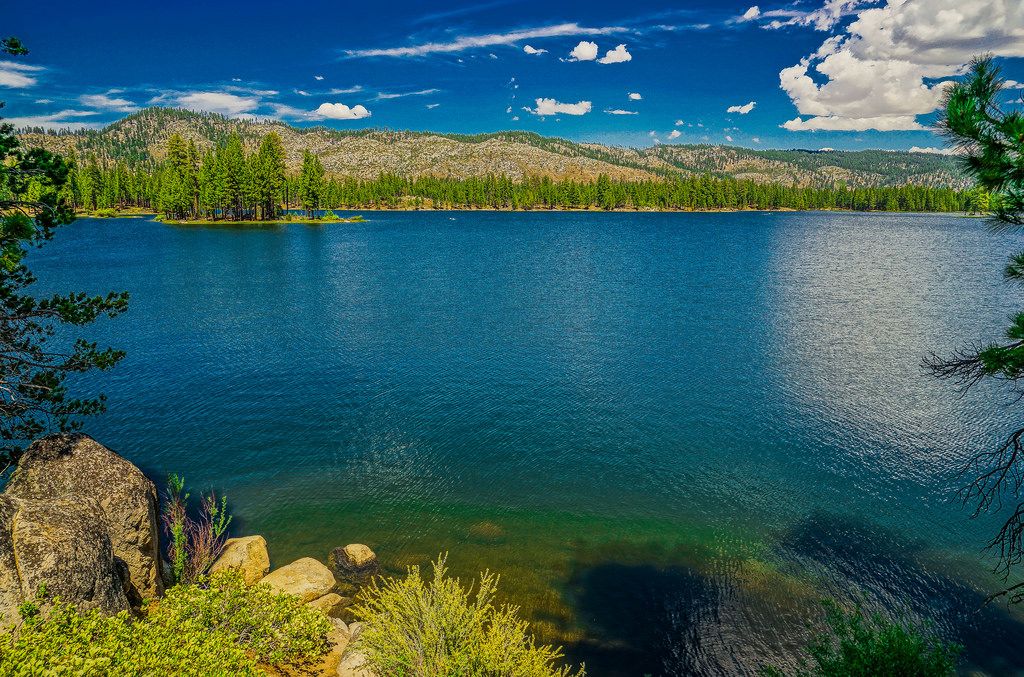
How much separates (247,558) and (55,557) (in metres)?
9.22

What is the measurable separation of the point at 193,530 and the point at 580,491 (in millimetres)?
18046

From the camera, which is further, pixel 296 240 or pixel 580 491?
pixel 296 240

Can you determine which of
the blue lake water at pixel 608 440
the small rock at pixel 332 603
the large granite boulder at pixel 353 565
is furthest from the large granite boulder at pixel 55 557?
the blue lake water at pixel 608 440

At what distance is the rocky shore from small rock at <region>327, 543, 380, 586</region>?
0.04 metres

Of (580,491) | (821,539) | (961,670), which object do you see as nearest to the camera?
(961,670)

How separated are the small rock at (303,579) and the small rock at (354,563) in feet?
1.95

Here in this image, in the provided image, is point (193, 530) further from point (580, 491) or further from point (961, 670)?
point (961, 670)

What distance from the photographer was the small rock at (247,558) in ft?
71.0

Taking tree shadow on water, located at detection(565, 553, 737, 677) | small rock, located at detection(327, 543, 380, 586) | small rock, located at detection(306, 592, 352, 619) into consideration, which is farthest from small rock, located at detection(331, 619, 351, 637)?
tree shadow on water, located at detection(565, 553, 737, 677)

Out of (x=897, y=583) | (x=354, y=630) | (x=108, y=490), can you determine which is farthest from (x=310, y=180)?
(x=897, y=583)

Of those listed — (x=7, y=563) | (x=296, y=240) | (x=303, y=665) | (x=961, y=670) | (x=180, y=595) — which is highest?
(x=296, y=240)

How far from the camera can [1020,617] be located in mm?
21000

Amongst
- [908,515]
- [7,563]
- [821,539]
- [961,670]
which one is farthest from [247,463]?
[908,515]

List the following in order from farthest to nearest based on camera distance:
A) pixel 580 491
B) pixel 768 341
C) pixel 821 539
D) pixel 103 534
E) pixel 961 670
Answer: pixel 768 341
pixel 580 491
pixel 821 539
pixel 961 670
pixel 103 534
